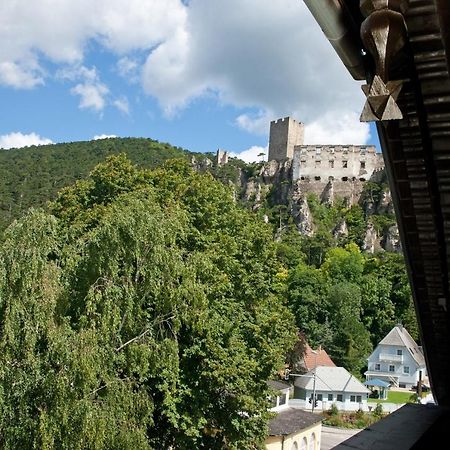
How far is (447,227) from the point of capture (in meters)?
2.82

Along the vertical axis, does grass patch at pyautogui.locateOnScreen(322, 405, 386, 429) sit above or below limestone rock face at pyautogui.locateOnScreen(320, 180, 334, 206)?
below

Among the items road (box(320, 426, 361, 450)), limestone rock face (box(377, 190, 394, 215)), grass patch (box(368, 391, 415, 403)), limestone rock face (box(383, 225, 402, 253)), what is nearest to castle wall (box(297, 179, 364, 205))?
limestone rock face (box(377, 190, 394, 215))

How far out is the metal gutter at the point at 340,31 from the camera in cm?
191

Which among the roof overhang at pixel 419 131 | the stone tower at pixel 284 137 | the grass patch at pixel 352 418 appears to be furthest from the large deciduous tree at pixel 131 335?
the stone tower at pixel 284 137

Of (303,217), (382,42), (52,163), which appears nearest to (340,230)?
(303,217)

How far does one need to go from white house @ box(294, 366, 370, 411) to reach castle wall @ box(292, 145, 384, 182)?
5192 centimetres

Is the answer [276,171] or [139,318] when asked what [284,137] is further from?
[139,318]

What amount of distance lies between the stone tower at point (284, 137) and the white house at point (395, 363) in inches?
2017

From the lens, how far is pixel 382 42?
1.82 metres

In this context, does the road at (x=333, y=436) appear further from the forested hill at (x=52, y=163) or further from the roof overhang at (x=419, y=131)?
the forested hill at (x=52, y=163)

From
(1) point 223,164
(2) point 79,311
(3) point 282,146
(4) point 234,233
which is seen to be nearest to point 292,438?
(4) point 234,233

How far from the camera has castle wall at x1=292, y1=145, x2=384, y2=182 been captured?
292 ft

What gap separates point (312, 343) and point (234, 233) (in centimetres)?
3648

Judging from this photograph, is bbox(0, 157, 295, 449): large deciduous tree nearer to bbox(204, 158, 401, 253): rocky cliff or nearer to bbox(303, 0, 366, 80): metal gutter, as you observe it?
bbox(303, 0, 366, 80): metal gutter
